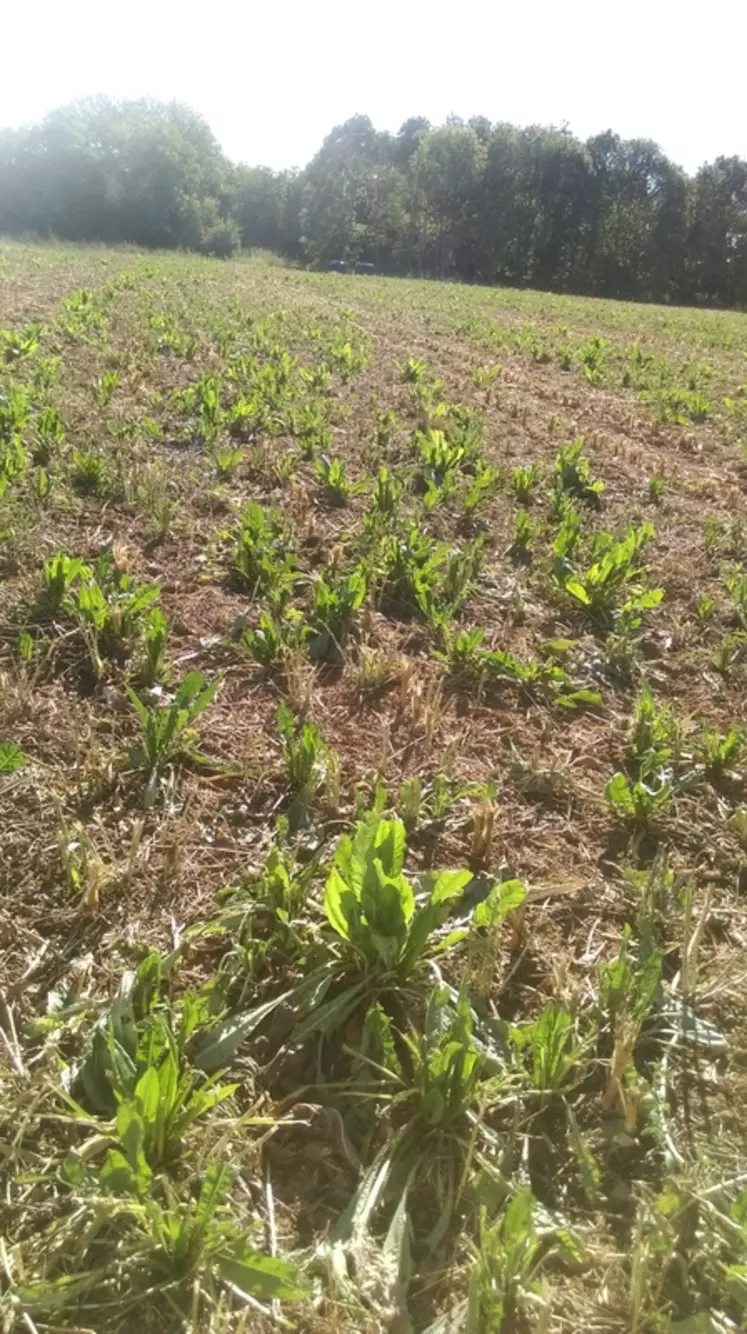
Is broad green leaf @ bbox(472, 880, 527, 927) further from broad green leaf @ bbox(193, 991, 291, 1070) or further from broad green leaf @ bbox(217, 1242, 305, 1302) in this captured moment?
broad green leaf @ bbox(217, 1242, 305, 1302)

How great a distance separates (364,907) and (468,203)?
68279 mm

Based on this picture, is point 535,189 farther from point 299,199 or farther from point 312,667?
point 312,667

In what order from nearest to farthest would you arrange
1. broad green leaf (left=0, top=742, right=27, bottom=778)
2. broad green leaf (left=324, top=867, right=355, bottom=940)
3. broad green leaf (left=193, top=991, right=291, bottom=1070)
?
broad green leaf (left=193, top=991, right=291, bottom=1070) < broad green leaf (left=324, top=867, right=355, bottom=940) < broad green leaf (left=0, top=742, right=27, bottom=778)

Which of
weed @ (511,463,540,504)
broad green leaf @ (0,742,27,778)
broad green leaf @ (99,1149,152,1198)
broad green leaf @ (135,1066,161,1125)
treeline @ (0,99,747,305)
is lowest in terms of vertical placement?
broad green leaf @ (99,1149,152,1198)

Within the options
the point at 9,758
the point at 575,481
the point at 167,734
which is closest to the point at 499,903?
the point at 167,734

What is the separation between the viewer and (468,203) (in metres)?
59.2

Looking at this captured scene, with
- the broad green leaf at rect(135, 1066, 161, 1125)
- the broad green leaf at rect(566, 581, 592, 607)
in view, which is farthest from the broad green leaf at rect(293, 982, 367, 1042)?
the broad green leaf at rect(566, 581, 592, 607)

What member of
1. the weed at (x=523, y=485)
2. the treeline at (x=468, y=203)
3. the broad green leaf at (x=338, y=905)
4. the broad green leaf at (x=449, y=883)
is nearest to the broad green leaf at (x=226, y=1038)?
the broad green leaf at (x=338, y=905)

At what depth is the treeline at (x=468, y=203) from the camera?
5519cm

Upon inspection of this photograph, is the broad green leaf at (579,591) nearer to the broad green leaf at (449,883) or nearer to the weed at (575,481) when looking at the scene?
the weed at (575,481)

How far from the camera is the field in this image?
1313 mm

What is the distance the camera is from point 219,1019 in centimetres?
169

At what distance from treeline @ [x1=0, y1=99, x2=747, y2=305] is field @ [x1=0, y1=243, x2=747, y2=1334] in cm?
5756

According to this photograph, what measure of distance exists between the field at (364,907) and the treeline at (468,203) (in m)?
57.6
